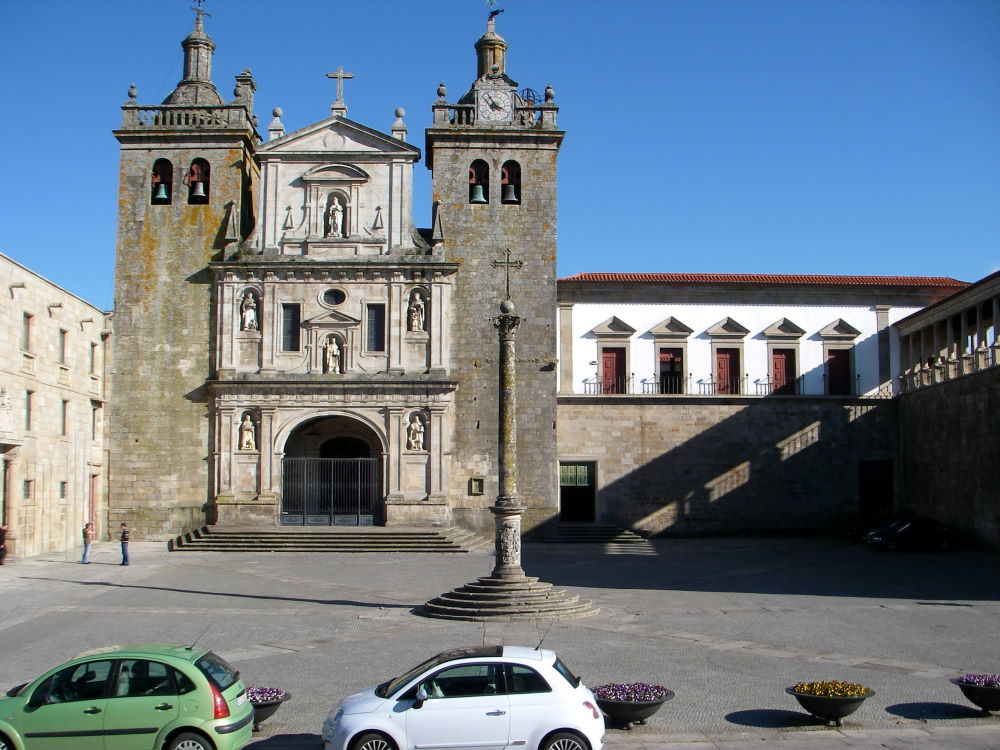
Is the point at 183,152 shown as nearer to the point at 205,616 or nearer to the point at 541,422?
the point at 541,422

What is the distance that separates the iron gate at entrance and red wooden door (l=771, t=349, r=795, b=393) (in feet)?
53.4

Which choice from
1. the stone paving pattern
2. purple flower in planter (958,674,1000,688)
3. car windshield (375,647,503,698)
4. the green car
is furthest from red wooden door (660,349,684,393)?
the green car

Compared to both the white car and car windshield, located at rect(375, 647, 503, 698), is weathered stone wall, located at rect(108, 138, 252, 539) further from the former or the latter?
the white car

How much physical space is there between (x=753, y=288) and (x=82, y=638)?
29980mm

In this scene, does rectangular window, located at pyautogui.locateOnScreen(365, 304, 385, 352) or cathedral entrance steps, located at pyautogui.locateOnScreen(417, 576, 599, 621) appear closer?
cathedral entrance steps, located at pyautogui.locateOnScreen(417, 576, 599, 621)

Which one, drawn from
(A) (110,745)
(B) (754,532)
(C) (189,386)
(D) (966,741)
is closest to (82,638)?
(A) (110,745)

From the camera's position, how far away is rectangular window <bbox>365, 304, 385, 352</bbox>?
36.3m

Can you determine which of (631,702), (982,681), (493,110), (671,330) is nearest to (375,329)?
(493,110)

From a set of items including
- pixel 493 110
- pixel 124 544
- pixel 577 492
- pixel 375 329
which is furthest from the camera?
pixel 577 492

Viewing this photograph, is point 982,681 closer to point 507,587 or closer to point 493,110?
point 507,587

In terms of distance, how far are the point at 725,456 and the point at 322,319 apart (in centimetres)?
1637

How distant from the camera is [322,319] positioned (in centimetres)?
3591

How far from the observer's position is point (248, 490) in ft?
116

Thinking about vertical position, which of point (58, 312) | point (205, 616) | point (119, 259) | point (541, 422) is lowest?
point (205, 616)
